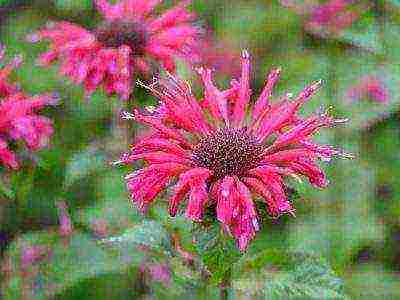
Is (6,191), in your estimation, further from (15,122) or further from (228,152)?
(228,152)

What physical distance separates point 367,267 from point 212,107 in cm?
91

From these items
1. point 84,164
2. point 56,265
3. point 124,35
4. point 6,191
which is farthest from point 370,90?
point 6,191

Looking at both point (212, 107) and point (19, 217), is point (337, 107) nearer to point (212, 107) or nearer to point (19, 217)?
point (212, 107)

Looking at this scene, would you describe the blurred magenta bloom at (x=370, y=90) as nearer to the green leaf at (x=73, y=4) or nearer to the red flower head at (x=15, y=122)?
the red flower head at (x=15, y=122)

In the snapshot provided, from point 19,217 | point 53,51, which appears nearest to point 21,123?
point 53,51

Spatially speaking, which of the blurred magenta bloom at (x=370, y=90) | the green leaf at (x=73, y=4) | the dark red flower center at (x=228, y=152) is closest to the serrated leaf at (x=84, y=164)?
the dark red flower center at (x=228, y=152)

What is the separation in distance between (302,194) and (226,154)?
42 cm

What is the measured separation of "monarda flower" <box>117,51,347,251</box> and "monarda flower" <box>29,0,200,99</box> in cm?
23

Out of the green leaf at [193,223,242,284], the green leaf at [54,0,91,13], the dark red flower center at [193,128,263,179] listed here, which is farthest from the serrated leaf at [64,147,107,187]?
the green leaf at [54,0,91,13]

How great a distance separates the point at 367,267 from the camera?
2.27 m

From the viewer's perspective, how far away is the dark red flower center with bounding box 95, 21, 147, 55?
73.6 inches

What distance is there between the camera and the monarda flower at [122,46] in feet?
5.83

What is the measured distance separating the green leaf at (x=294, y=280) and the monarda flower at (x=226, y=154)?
0.21 metres

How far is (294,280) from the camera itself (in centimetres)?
155
